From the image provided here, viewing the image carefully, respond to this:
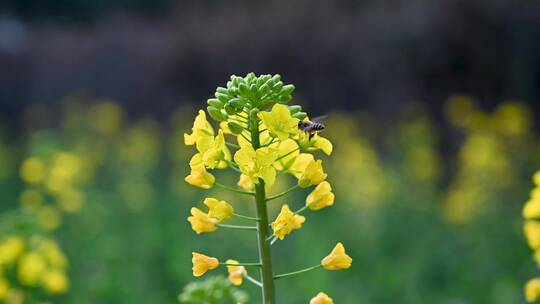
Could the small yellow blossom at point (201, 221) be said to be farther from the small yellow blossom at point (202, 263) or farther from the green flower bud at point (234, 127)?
the green flower bud at point (234, 127)

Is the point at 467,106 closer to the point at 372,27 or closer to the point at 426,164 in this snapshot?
the point at 426,164

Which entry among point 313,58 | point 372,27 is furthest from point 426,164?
point 313,58

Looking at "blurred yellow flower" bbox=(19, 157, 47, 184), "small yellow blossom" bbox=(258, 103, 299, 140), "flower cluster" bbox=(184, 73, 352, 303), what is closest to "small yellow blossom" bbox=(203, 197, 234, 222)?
"flower cluster" bbox=(184, 73, 352, 303)

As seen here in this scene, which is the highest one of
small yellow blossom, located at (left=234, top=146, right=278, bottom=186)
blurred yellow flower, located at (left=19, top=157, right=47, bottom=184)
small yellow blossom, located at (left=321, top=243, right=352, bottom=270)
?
blurred yellow flower, located at (left=19, top=157, right=47, bottom=184)

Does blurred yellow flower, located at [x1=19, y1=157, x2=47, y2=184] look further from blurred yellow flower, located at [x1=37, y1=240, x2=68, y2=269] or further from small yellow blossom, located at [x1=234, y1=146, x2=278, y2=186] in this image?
small yellow blossom, located at [x1=234, y1=146, x2=278, y2=186]

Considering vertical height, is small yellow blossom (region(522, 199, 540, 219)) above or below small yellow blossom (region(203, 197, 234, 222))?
above

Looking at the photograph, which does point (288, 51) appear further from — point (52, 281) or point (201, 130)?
point (201, 130)

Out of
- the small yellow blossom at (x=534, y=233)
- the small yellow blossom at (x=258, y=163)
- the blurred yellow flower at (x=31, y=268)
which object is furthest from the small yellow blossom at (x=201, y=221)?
the blurred yellow flower at (x=31, y=268)

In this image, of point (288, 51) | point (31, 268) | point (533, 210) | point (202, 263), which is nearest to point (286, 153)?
point (202, 263)
